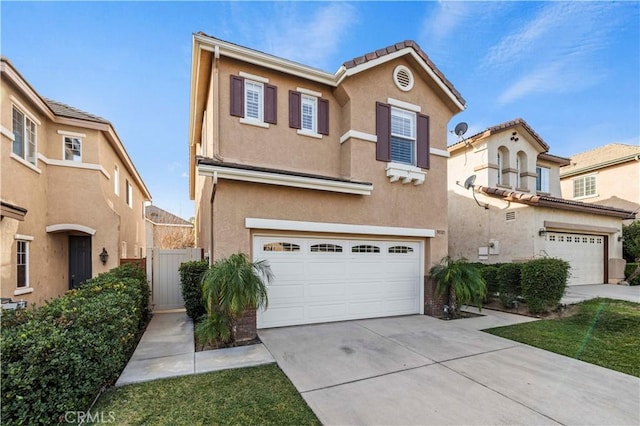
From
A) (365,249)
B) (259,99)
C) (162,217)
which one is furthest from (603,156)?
(162,217)

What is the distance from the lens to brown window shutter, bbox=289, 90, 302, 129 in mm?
8953

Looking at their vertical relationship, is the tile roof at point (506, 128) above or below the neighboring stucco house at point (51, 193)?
above

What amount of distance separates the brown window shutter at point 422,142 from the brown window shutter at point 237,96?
18.8ft

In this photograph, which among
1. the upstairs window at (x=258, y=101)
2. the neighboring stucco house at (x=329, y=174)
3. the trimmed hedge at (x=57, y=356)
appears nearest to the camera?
the trimmed hedge at (x=57, y=356)

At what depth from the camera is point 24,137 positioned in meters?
9.93

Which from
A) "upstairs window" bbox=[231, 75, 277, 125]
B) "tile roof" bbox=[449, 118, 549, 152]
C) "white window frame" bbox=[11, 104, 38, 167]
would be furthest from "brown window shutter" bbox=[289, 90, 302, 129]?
"tile roof" bbox=[449, 118, 549, 152]

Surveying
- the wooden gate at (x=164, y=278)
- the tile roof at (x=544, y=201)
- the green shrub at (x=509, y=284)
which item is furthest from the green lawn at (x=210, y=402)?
the tile roof at (x=544, y=201)

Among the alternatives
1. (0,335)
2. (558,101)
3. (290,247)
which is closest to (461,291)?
(290,247)

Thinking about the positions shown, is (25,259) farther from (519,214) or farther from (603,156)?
(603,156)

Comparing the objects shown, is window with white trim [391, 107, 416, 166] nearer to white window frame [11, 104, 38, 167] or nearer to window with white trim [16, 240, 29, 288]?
white window frame [11, 104, 38, 167]

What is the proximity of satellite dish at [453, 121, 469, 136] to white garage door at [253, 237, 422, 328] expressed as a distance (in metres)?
7.38

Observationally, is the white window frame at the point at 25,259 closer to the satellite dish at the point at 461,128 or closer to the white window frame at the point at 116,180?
the white window frame at the point at 116,180

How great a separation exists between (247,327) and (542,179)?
60.1 feet

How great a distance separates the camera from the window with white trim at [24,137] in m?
9.55
